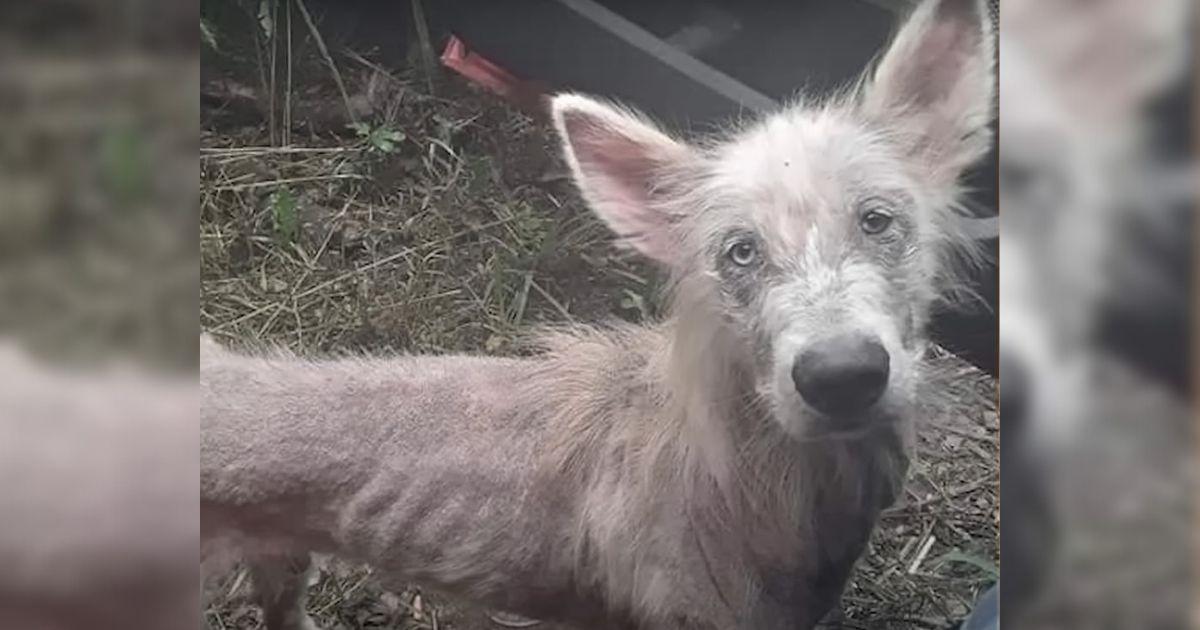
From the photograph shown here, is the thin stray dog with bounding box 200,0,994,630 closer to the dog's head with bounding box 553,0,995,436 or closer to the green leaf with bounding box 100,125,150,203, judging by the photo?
the dog's head with bounding box 553,0,995,436

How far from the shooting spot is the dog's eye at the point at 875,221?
1.66 m

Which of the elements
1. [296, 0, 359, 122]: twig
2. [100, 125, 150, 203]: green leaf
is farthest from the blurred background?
[100, 125, 150, 203]: green leaf

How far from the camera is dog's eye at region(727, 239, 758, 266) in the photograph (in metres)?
1.68

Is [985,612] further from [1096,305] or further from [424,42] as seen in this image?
[424,42]

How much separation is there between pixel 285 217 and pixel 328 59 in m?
0.21

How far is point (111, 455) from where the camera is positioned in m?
1.84

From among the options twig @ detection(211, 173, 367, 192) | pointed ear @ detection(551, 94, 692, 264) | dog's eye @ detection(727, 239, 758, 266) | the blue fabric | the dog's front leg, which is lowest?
the dog's front leg

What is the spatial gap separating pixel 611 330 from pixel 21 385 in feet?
2.53

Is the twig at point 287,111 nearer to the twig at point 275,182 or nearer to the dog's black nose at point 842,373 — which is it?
the twig at point 275,182

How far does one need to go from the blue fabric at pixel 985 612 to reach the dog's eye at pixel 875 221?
0.49 metres

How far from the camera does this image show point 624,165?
1.72 m

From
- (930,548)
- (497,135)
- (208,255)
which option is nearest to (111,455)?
(208,255)

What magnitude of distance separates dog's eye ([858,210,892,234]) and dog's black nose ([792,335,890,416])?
0.44 feet

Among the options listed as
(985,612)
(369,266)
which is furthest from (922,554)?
(369,266)
